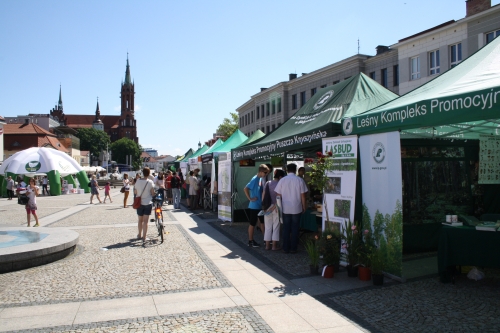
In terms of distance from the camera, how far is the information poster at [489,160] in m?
8.41

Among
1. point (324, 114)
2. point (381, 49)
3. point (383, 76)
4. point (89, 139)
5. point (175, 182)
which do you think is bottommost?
point (175, 182)

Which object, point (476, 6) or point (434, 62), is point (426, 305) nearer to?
point (476, 6)

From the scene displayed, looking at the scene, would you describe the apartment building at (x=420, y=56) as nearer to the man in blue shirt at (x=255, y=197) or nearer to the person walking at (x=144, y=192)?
the man in blue shirt at (x=255, y=197)

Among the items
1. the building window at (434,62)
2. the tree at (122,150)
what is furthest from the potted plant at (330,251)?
the tree at (122,150)

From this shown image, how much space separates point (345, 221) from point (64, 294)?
15.2ft

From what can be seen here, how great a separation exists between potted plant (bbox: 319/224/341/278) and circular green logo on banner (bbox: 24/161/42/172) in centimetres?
2633

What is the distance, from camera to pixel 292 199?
8664mm

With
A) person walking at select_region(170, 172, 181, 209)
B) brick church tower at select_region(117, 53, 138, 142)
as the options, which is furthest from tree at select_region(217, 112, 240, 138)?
brick church tower at select_region(117, 53, 138, 142)

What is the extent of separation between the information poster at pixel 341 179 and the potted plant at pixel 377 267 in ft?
2.97

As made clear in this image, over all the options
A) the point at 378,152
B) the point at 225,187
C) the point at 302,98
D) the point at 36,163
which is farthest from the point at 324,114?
the point at 302,98

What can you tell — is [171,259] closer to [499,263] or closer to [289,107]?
[499,263]

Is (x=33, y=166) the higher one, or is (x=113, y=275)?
(x=33, y=166)

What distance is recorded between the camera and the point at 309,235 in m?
11.5

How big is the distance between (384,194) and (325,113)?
3.48 meters
